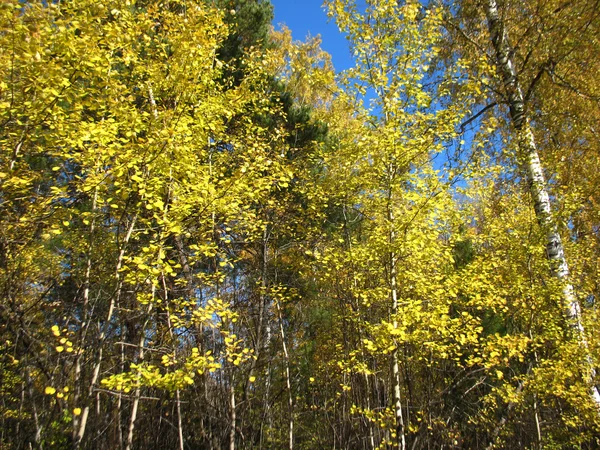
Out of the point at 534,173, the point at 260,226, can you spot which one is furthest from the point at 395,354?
the point at 534,173

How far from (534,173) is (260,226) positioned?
14.1ft

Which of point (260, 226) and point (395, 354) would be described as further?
point (260, 226)

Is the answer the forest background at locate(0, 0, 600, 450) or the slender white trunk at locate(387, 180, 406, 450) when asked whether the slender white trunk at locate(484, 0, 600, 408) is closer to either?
the forest background at locate(0, 0, 600, 450)

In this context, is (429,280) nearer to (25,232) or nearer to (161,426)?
(25,232)

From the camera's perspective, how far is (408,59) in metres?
4.52

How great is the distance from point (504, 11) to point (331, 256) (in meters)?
4.77

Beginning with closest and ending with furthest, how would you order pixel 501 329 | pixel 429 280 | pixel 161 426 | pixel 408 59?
pixel 408 59, pixel 429 280, pixel 161 426, pixel 501 329

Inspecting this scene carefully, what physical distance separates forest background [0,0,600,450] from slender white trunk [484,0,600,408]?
0.04 metres

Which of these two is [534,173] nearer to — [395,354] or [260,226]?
[395,354]

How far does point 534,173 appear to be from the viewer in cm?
560

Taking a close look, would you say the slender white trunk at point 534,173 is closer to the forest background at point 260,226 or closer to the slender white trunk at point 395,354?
the forest background at point 260,226

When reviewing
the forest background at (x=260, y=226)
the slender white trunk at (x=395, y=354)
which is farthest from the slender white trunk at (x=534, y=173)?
the slender white trunk at (x=395, y=354)

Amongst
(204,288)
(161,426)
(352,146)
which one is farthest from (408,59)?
(161,426)

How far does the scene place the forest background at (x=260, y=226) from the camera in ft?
10.5
